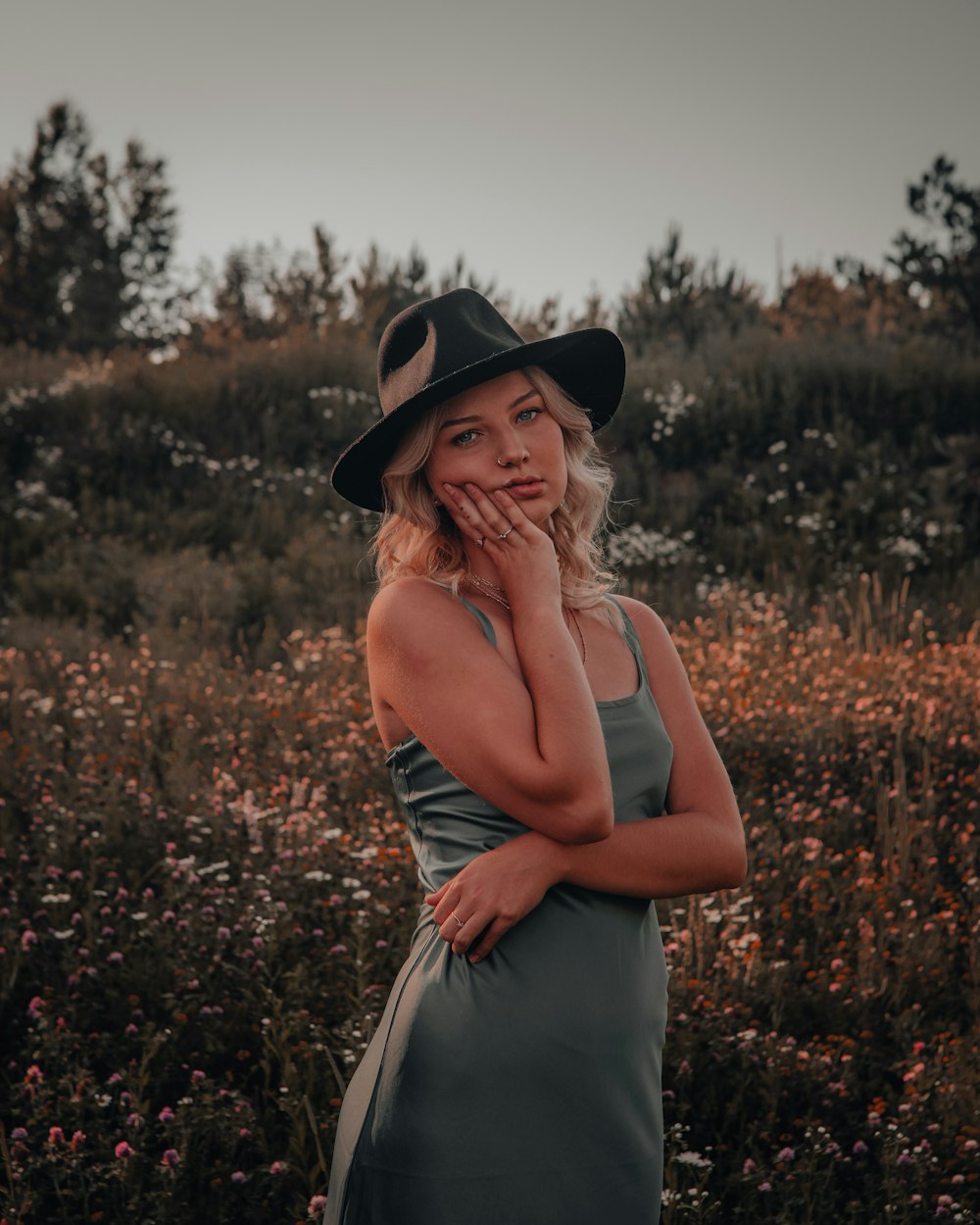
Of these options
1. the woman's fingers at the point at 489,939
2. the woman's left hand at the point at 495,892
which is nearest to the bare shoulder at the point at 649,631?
the woman's left hand at the point at 495,892

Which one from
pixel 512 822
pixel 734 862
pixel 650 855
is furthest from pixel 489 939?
pixel 734 862

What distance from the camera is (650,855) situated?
1.77 m

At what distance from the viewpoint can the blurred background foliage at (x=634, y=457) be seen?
9883 mm

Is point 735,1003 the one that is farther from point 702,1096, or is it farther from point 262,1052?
point 262,1052

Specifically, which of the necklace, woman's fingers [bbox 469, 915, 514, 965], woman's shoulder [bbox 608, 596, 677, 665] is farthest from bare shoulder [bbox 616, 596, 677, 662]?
woman's fingers [bbox 469, 915, 514, 965]

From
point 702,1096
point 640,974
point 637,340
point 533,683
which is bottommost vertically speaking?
point 702,1096

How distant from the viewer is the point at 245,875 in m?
4.12

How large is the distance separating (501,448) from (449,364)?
0.56ft

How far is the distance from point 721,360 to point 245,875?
12.9m

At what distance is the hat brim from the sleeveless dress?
418mm

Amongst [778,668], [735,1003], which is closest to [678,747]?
[735,1003]

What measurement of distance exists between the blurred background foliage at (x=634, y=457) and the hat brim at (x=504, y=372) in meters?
5.19

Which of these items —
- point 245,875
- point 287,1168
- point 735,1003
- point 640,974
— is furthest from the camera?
point 245,875

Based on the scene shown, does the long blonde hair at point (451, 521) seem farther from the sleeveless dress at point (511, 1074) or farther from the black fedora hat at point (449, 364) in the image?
the sleeveless dress at point (511, 1074)
